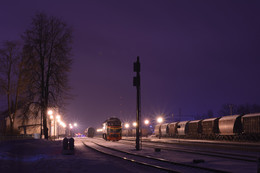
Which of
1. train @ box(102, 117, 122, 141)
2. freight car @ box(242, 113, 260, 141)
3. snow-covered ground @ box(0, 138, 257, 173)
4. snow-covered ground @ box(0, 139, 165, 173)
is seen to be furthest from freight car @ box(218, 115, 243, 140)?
snow-covered ground @ box(0, 139, 165, 173)

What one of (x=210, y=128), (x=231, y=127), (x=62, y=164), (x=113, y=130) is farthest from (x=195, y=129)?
(x=62, y=164)

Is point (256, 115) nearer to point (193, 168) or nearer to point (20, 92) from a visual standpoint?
point (193, 168)

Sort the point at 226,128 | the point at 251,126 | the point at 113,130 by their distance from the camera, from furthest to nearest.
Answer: the point at 113,130, the point at 226,128, the point at 251,126

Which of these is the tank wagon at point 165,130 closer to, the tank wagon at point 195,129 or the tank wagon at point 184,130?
the tank wagon at point 184,130

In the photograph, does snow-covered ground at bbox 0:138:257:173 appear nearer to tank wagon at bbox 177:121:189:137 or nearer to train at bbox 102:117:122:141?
train at bbox 102:117:122:141

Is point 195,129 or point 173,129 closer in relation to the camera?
point 195,129

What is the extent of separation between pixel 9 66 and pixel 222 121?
2898 cm

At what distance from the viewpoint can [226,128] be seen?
39.7 m

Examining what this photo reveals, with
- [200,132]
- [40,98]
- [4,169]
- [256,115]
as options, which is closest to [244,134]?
[256,115]

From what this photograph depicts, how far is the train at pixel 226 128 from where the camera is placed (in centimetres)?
3409

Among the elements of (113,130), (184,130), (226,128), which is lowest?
(184,130)

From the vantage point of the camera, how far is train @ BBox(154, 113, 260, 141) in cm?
3409

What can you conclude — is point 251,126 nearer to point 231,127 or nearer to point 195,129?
point 231,127

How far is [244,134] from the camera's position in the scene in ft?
118
